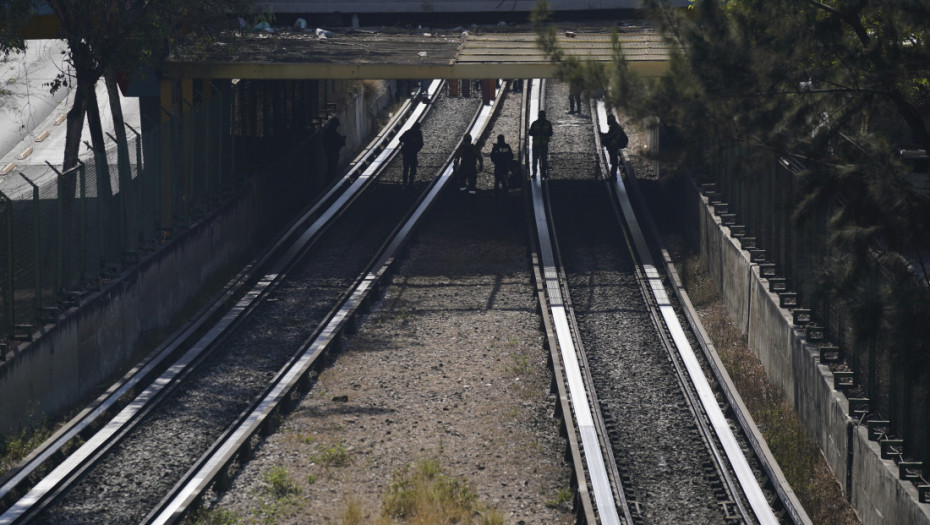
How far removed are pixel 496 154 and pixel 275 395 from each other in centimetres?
1491

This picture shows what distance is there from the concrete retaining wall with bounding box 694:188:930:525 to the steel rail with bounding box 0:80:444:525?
310 inches

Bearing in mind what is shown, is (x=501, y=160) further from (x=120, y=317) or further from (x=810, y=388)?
(x=810, y=388)

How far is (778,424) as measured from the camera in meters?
14.5

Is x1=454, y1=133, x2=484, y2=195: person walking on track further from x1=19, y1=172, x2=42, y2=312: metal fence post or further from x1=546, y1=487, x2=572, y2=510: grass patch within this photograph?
x1=546, y1=487, x2=572, y2=510: grass patch

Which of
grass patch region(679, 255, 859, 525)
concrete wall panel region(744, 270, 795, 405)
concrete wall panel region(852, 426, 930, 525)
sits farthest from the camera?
concrete wall panel region(744, 270, 795, 405)

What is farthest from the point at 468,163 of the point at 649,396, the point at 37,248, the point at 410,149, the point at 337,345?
the point at 37,248

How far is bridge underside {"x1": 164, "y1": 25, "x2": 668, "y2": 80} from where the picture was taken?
2409 cm

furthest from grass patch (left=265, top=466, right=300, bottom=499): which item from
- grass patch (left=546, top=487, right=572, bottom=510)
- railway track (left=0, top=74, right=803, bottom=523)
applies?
grass patch (left=546, top=487, right=572, bottom=510)

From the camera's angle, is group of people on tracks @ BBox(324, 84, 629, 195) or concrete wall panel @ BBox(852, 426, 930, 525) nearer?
concrete wall panel @ BBox(852, 426, 930, 525)

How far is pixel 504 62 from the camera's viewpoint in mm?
24609

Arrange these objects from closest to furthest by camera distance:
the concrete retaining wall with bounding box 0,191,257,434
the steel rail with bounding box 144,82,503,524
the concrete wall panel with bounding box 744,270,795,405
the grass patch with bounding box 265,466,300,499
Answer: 1. the steel rail with bounding box 144,82,503,524
2. the grass patch with bounding box 265,466,300,499
3. the concrete retaining wall with bounding box 0,191,257,434
4. the concrete wall panel with bounding box 744,270,795,405

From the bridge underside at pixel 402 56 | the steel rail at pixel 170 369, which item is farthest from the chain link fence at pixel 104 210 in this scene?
the steel rail at pixel 170 369

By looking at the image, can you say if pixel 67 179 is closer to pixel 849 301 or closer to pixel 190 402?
pixel 190 402

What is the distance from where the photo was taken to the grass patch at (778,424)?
1233 cm
